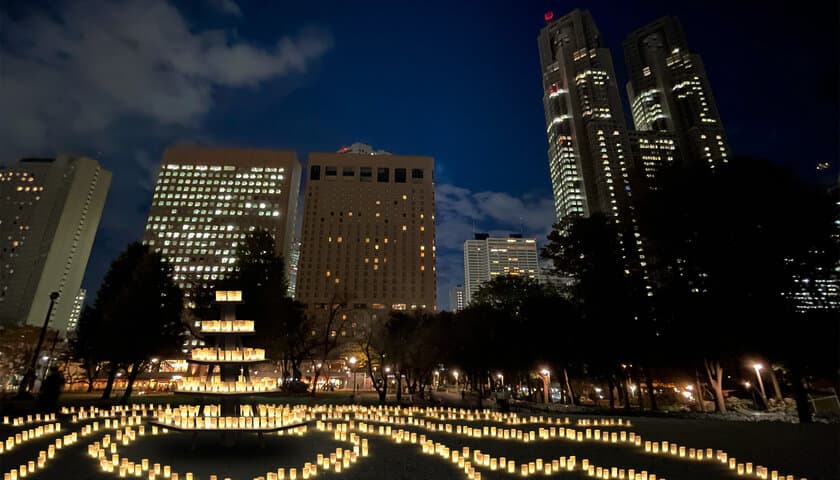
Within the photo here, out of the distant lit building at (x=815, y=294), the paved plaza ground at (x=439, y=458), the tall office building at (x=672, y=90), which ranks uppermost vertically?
the tall office building at (x=672, y=90)

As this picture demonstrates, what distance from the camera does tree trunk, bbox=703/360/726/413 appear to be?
21844 millimetres

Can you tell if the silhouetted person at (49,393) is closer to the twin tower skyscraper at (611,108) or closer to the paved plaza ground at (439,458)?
the paved plaza ground at (439,458)

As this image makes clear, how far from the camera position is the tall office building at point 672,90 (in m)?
119

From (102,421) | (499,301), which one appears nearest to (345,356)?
(499,301)

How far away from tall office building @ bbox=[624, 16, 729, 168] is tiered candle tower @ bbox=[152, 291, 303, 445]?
441 feet

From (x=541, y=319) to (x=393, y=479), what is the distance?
873 inches

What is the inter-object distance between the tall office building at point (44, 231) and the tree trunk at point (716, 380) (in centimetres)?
10105

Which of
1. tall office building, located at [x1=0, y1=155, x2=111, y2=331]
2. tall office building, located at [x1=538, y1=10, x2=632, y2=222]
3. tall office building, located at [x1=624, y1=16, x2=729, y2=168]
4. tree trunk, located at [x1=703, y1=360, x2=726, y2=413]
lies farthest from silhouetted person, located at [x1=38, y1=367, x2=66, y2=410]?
tall office building, located at [x1=624, y1=16, x2=729, y2=168]

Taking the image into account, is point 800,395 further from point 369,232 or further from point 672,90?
point 672,90

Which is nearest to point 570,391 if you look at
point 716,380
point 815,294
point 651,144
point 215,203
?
Result: point 716,380

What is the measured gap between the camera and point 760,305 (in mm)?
16422

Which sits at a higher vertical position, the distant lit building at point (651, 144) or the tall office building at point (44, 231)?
the distant lit building at point (651, 144)

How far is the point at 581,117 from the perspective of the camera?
13188 centimetres

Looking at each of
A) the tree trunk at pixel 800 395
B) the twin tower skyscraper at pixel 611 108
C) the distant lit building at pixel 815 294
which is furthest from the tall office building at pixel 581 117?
the tree trunk at pixel 800 395
